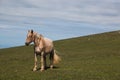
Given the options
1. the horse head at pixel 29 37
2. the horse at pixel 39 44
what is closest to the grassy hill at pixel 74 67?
the horse at pixel 39 44

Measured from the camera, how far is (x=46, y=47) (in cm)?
2862

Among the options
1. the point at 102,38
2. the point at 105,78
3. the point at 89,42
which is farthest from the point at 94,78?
the point at 102,38

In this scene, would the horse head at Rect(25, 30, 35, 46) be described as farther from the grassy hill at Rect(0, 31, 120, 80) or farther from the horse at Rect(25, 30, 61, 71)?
the grassy hill at Rect(0, 31, 120, 80)

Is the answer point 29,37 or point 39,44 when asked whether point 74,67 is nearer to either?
point 39,44

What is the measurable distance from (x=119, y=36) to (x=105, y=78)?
2315 inches

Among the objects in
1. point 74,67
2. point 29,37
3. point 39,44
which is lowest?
point 74,67

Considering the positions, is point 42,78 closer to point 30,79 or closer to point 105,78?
point 30,79

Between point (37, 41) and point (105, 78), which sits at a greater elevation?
point (37, 41)

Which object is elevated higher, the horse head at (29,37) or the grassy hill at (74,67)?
the horse head at (29,37)

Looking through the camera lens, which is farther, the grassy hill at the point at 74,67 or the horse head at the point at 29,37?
the horse head at the point at 29,37

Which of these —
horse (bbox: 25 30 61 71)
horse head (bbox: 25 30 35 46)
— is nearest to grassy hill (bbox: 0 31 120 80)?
horse (bbox: 25 30 61 71)

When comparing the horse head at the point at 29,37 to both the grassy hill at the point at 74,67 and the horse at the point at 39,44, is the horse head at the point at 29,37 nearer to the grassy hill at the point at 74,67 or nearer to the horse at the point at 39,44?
the horse at the point at 39,44

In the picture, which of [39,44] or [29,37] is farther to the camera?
[39,44]

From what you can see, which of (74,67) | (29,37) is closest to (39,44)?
(29,37)
